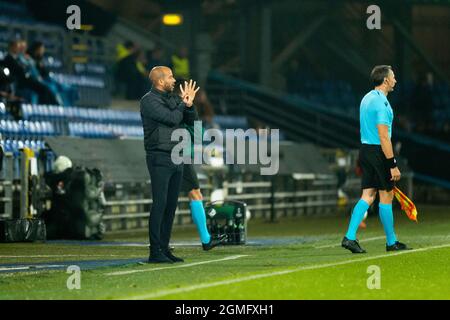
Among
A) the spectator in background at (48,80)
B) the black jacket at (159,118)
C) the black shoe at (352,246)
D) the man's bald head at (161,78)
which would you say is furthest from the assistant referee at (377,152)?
the spectator in background at (48,80)

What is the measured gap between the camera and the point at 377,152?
53.4 ft

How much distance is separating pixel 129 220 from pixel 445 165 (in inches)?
550

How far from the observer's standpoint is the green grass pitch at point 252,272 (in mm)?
12062

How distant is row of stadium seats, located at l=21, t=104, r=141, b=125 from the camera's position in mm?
25469

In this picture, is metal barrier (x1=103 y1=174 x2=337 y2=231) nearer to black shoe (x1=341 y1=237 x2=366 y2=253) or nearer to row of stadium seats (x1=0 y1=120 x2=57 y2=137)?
row of stadium seats (x1=0 y1=120 x2=57 y2=137)

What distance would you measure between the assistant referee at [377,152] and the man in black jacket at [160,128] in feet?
7.09

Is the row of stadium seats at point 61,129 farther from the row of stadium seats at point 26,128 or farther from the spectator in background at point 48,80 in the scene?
the spectator in background at point 48,80

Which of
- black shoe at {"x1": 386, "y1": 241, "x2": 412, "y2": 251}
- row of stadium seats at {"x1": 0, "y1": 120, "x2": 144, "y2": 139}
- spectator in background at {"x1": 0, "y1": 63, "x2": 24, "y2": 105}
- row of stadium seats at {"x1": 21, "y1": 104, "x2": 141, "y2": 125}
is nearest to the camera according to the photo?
black shoe at {"x1": 386, "y1": 241, "x2": 412, "y2": 251}

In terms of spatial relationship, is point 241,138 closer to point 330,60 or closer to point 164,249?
point 164,249

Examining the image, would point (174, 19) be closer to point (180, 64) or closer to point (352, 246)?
point (180, 64)

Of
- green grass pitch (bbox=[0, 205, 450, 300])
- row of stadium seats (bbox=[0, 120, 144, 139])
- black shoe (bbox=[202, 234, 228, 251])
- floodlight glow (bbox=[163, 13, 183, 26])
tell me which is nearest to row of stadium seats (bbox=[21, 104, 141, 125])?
row of stadium seats (bbox=[0, 120, 144, 139])

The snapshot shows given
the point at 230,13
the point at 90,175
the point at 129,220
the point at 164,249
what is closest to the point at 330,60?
the point at 230,13

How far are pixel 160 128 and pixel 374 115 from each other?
261 cm

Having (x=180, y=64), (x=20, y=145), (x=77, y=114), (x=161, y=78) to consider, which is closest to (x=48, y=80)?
(x=77, y=114)
